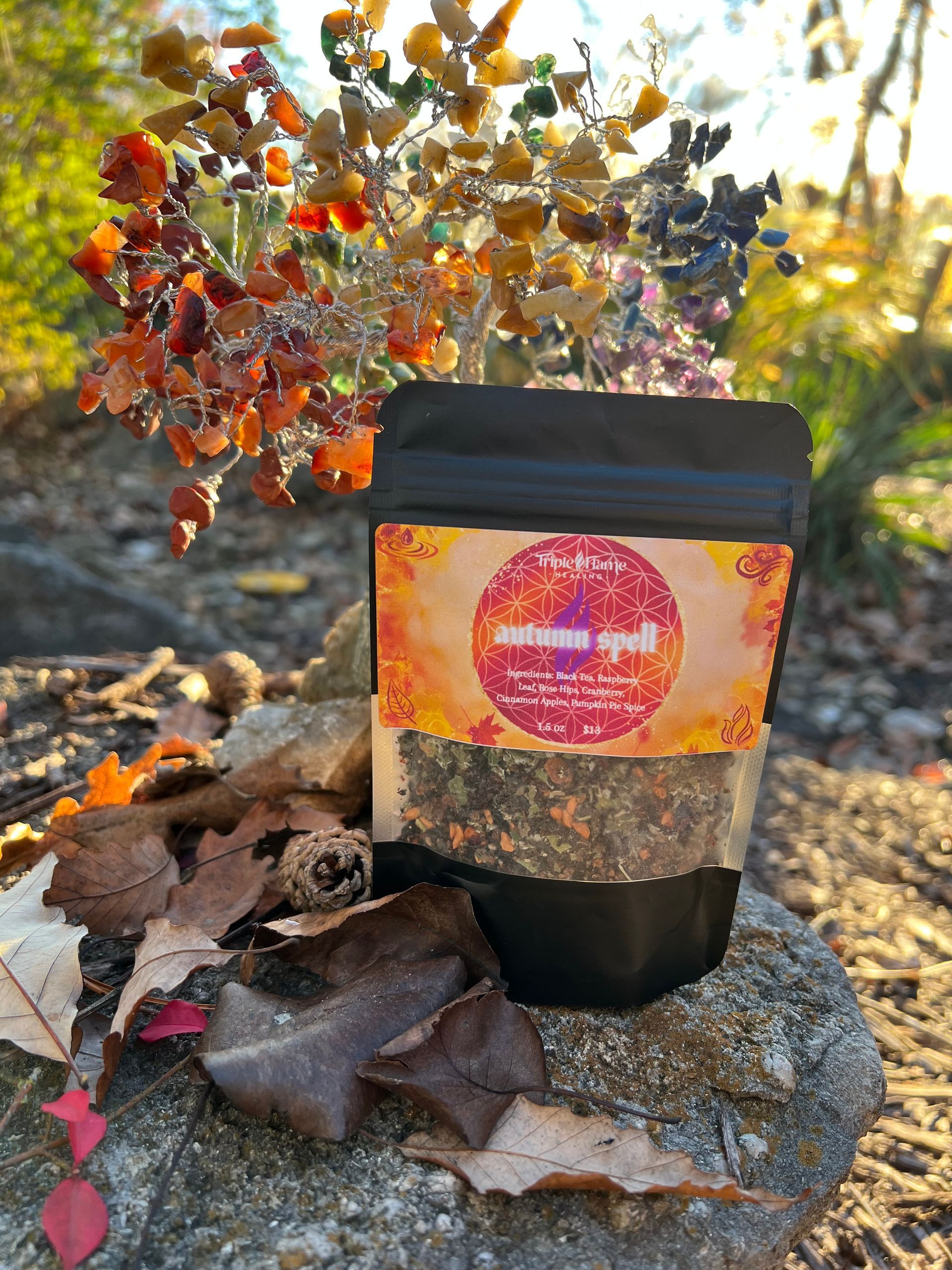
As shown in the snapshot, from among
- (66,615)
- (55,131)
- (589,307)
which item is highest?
(55,131)

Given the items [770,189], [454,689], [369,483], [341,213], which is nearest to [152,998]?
[454,689]

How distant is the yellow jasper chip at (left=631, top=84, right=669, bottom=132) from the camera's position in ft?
2.56

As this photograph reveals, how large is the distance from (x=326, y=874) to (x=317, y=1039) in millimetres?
221

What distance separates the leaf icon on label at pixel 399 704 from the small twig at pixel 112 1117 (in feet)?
1.15

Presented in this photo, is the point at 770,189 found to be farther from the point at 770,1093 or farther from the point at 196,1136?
the point at 196,1136

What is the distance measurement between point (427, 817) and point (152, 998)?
0.31 metres

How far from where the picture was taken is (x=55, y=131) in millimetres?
3072

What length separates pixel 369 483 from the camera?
82cm

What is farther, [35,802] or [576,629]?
[35,802]

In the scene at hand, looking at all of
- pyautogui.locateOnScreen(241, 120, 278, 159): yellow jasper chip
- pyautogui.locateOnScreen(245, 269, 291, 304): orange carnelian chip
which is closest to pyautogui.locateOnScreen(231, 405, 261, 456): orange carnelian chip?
pyautogui.locateOnScreen(245, 269, 291, 304): orange carnelian chip

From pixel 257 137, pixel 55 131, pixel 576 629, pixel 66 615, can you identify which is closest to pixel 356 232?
pixel 257 137

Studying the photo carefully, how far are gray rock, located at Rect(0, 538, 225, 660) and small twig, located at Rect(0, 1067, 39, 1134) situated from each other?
136 cm

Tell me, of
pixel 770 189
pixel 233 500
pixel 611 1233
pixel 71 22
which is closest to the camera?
pixel 611 1233

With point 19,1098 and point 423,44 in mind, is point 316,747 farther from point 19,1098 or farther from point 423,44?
point 423,44
